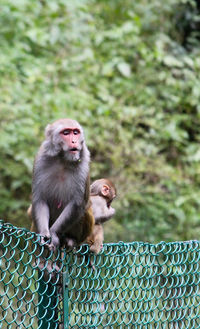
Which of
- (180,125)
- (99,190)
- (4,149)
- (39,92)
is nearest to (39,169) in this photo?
(99,190)

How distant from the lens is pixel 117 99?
9.32m

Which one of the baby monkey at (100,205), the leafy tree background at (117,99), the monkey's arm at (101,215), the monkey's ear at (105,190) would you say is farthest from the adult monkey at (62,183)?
the leafy tree background at (117,99)

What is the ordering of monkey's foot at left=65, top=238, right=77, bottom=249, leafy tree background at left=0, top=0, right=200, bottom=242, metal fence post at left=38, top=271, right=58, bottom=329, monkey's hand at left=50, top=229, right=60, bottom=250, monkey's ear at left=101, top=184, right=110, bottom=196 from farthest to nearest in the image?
leafy tree background at left=0, top=0, right=200, bottom=242 < monkey's ear at left=101, top=184, right=110, bottom=196 < monkey's foot at left=65, top=238, right=77, bottom=249 < monkey's hand at left=50, top=229, right=60, bottom=250 < metal fence post at left=38, top=271, right=58, bottom=329

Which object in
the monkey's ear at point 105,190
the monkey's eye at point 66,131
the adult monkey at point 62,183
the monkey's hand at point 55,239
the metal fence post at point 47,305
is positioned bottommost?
the metal fence post at point 47,305

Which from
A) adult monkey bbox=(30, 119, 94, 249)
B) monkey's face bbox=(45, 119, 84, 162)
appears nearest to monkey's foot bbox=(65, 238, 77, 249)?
adult monkey bbox=(30, 119, 94, 249)

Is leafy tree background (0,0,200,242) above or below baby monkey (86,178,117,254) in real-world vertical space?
above

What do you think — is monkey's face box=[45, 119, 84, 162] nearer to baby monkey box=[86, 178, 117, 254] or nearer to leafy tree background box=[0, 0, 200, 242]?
baby monkey box=[86, 178, 117, 254]

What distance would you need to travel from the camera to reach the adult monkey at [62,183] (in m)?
4.29

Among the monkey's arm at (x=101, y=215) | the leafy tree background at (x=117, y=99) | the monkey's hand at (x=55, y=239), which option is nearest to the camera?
the monkey's hand at (x=55, y=239)

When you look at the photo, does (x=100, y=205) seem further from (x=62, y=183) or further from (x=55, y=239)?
(x=55, y=239)

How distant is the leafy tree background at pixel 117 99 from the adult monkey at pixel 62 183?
280 cm

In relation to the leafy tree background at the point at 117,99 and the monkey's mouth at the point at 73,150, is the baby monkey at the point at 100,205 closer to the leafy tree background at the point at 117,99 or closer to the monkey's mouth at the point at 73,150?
the monkey's mouth at the point at 73,150

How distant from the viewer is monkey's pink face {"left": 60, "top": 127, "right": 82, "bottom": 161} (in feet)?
14.0

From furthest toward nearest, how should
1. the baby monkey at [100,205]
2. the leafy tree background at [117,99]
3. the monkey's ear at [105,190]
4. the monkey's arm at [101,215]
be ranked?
1. the leafy tree background at [117,99]
2. the monkey's ear at [105,190]
3. the monkey's arm at [101,215]
4. the baby monkey at [100,205]
